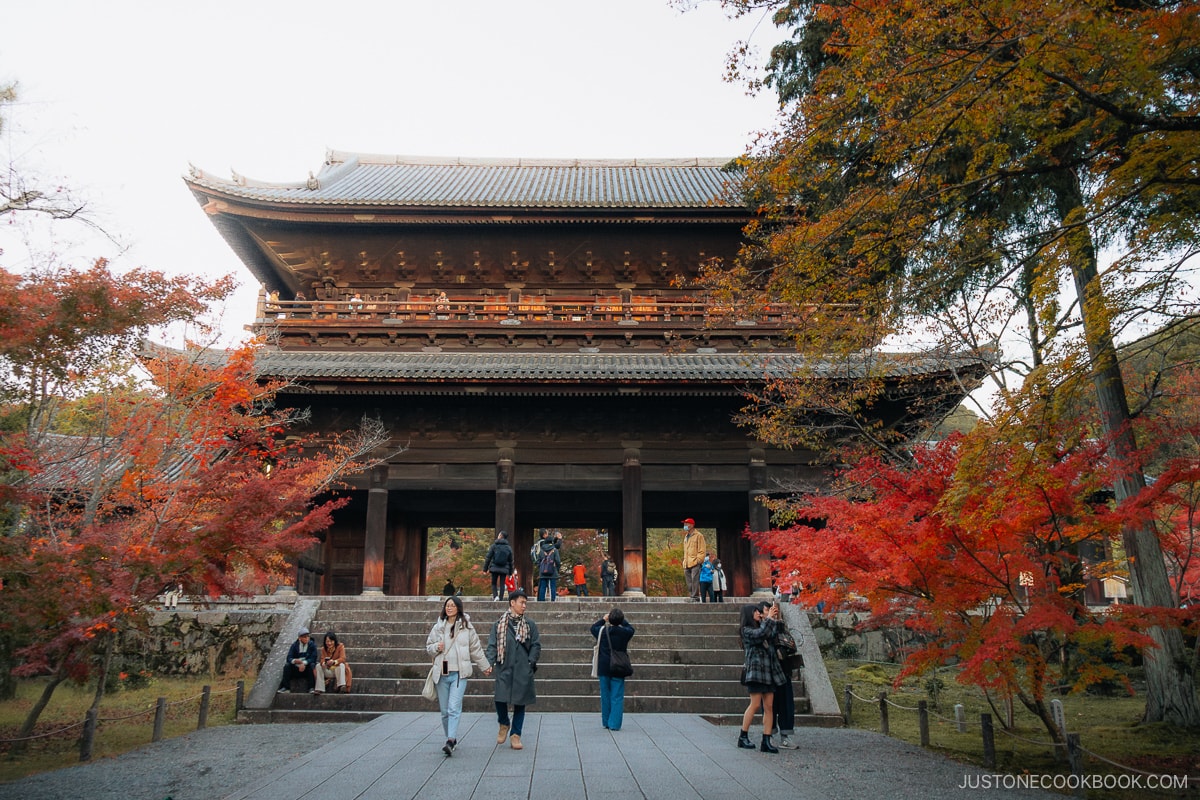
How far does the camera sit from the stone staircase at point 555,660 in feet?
35.8

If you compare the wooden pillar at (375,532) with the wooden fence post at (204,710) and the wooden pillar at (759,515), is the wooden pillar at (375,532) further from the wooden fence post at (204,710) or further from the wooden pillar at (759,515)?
the wooden pillar at (759,515)

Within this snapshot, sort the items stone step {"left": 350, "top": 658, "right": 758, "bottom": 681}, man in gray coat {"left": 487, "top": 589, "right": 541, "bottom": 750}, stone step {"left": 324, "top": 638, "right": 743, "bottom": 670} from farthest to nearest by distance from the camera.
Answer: stone step {"left": 324, "top": 638, "right": 743, "bottom": 670}, stone step {"left": 350, "top": 658, "right": 758, "bottom": 681}, man in gray coat {"left": 487, "top": 589, "right": 541, "bottom": 750}

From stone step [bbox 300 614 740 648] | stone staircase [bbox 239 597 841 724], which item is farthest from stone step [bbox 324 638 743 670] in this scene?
stone step [bbox 300 614 740 648]

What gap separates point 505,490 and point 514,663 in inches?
345

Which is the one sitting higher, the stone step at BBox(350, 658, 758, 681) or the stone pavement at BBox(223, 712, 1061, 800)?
the stone step at BBox(350, 658, 758, 681)

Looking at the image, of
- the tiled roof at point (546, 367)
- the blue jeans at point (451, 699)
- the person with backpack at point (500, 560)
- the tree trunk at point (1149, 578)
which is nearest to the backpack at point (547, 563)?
the person with backpack at point (500, 560)

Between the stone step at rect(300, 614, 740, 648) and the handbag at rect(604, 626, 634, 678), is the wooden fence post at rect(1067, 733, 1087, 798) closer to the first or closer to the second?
the handbag at rect(604, 626, 634, 678)

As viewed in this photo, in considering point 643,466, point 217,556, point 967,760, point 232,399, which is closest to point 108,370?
point 217,556

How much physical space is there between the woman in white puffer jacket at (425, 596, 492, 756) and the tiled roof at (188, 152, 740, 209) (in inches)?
501

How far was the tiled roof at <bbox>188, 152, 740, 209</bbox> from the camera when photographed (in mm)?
18703

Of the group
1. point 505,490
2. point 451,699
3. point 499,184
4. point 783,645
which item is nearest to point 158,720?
point 451,699

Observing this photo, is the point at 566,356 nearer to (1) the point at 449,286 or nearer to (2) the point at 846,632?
(1) the point at 449,286

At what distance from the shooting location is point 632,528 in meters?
16.4

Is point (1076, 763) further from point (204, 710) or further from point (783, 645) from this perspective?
point (204, 710)
